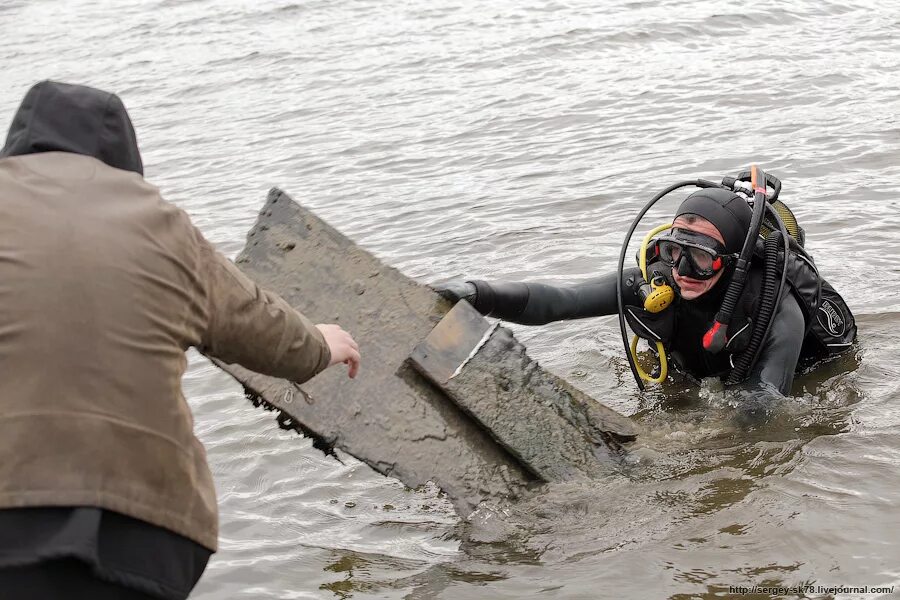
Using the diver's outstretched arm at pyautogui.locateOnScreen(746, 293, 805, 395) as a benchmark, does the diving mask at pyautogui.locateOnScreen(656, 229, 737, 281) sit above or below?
above

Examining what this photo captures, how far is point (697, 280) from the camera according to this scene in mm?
4895

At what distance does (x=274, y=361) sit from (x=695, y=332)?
3.01 metres

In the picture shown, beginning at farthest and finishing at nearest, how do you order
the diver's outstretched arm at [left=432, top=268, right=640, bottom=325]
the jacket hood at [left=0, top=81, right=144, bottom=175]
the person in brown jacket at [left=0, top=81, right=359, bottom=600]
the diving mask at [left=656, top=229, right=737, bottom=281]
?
the diving mask at [left=656, top=229, right=737, bottom=281]
the diver's outstretched arm at [left=432, top=268, right=640, bottom=325]
the jacket hood at [left=0, top=81, right=144, bottom=175]
the person in brown jacket at [left=0, top=81, right=359, bottom=600]

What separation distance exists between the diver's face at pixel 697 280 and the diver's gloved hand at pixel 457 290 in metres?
1.07

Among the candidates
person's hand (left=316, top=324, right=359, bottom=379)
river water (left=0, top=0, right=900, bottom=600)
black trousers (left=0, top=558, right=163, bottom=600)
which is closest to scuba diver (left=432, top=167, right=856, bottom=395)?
river water (left=0, top=0, right=900, bottom=600)

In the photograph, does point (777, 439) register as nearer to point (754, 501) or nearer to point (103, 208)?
point (754, 501)

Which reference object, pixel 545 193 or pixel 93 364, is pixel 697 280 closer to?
pixel 93 364

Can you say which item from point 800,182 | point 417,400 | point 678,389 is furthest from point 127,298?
point 800,182

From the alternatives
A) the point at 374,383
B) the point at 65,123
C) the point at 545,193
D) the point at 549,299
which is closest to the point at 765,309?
the point at 549,299

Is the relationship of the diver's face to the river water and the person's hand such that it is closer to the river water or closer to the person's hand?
the river water

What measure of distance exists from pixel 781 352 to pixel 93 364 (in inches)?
140

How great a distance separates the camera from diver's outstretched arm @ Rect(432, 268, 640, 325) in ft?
15.1

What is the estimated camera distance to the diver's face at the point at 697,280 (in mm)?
4859

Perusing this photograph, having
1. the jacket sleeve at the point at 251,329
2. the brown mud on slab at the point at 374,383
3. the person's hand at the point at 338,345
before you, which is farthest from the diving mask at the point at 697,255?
the jacket sleeve at the point at 251,329
